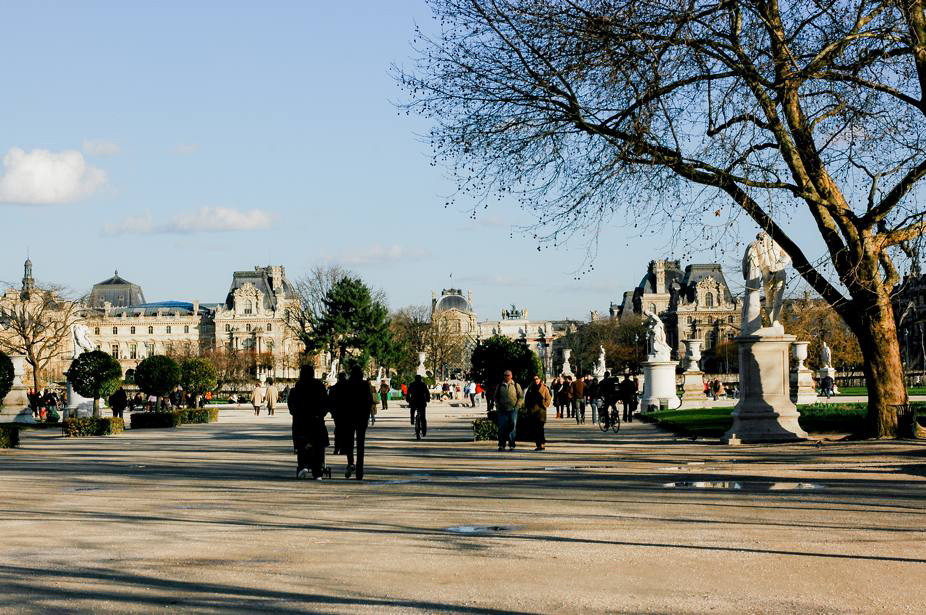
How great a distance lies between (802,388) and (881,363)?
24626 millimetres

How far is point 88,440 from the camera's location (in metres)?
Answer: 30.9

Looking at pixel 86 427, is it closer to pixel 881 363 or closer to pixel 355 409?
pixel 355 409

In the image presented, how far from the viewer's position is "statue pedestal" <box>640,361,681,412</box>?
4649 cm

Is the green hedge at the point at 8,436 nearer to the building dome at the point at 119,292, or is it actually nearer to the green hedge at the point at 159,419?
the green hedge at the point at 159,419

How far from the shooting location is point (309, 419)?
1645cm

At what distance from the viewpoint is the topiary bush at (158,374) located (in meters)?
43.7

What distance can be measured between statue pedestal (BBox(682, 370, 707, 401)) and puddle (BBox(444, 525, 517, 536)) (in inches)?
1527

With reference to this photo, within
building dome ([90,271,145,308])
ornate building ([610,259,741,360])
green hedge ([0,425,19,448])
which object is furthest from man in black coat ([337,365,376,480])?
building dome ([90,271,145,308])

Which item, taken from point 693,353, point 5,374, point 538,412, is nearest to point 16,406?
point 5,374

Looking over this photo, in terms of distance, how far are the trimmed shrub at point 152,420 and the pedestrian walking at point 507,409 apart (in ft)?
62.0

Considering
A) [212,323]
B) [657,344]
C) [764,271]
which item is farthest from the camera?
[212,323]

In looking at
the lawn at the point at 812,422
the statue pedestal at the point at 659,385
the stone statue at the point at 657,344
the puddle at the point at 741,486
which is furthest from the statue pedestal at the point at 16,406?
the puddle at the point at 741,486

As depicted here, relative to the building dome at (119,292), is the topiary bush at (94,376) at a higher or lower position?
lower

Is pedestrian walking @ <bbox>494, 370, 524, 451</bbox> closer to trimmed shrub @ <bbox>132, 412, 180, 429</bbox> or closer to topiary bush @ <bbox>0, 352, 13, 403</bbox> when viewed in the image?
topiary bush @ <bbox>0, 352, 13, 403</bbox>
